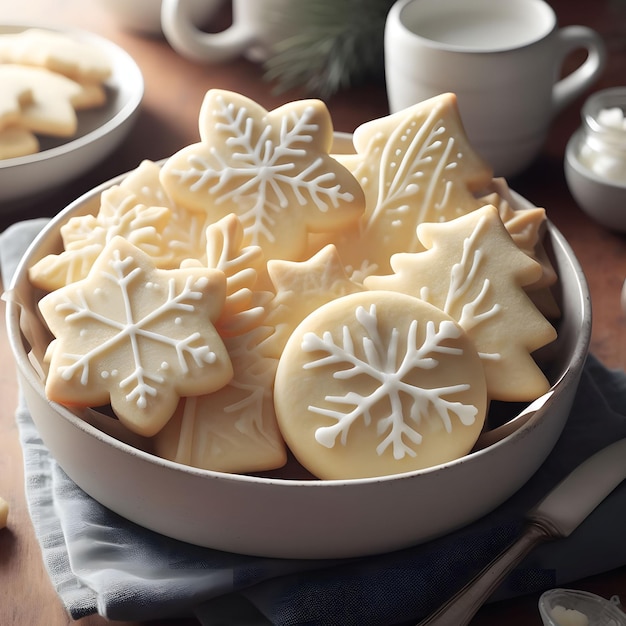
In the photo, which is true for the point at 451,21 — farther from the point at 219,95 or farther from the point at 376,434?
the point at 376,434

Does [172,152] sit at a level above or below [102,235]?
below

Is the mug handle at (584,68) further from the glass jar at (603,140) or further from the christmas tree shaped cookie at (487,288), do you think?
the christmas tree shaped cookie at (487,288)

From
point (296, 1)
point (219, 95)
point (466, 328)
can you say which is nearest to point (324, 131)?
point (219, 95)

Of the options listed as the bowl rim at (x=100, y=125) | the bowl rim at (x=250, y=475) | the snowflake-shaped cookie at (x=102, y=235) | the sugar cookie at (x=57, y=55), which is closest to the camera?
the bowl rim at (x=250, y=475)

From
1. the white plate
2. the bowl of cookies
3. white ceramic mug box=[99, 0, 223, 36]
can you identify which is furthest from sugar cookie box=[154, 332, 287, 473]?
white ceramic mug box=[99, 0, 223, 36]

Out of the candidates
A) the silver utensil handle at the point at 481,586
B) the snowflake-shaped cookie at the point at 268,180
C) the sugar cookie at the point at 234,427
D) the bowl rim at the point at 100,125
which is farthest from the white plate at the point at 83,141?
the silver utensil handle at the point at 481,586

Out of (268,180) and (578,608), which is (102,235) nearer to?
(268,180)

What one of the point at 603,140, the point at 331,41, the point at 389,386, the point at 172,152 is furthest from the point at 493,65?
the point at 389,386
